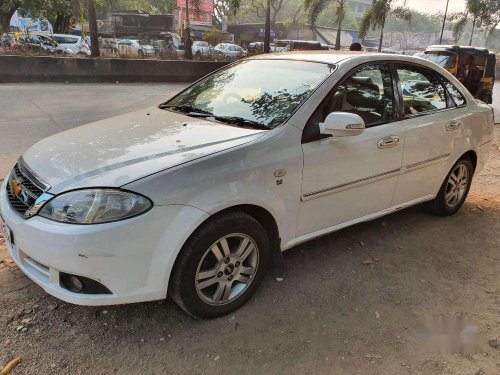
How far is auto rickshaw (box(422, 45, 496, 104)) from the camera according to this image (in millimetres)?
14148

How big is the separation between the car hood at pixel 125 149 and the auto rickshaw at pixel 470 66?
43.3 feet

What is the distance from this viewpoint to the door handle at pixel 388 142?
344 centimetres

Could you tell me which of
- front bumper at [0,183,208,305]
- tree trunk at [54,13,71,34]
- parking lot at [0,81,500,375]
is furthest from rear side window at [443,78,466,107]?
tree trunk at [54,13,71,34]

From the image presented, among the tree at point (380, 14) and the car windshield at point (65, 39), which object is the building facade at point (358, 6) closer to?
the tree at point (380, 14)

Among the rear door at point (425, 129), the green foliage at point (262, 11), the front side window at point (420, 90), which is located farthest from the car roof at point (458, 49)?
the green foliage at point (262, 11)

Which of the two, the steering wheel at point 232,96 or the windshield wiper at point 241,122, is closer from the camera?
the windshield wiper at point 241,122

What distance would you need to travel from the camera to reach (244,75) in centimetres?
371

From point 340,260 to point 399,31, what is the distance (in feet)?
370

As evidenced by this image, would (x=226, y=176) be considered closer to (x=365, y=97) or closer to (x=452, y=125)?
(x=365, y=97)

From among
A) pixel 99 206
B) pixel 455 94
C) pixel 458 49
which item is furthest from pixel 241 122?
pixel 458 49

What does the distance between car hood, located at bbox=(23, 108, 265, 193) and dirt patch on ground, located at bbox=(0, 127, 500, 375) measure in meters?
0.88

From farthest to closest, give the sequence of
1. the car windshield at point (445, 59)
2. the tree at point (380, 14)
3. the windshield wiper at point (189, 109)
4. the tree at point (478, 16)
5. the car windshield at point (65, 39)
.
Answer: the tree at point (478, 16), the car windshield at point (65, 39), the tree at point (380, 14), the car windshield at point (445, 59), the windshield wiper at point (189, 109)

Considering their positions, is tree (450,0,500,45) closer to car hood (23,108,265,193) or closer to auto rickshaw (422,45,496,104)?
auto rickshaw (422,45,496,104)

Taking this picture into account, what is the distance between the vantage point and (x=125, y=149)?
2.74 meters
